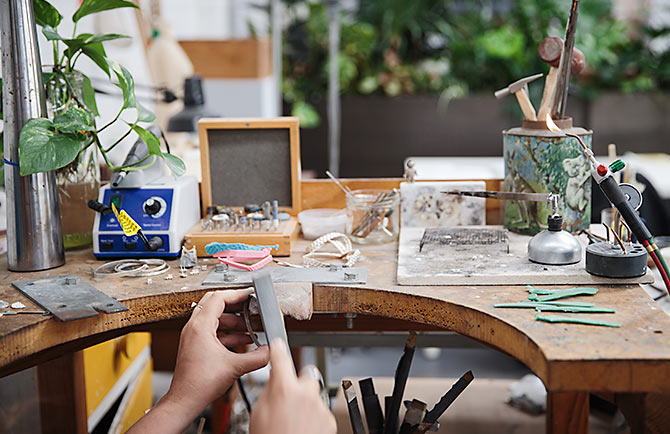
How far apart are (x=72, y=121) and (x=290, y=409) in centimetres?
72

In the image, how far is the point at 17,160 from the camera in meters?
1.28

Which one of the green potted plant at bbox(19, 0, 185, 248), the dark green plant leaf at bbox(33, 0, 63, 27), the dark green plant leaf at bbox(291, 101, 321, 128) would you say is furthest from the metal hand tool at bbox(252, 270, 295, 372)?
the dark green plant leaf at bbox(291, 101, 321, 128)

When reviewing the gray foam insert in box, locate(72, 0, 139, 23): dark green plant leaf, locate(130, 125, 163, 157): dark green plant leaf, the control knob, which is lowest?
the control knob

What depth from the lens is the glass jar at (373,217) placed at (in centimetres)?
148

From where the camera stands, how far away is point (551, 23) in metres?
5.25

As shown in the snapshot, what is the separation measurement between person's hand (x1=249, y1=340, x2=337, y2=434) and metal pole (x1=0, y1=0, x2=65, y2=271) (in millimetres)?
644

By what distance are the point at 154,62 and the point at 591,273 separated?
8.25ft

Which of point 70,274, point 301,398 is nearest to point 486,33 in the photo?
point 70,274

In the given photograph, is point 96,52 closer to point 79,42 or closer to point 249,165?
point 79,42

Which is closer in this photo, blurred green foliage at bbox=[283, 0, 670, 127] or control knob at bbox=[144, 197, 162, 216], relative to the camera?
control knob at bbox=[144, 197, 162, 216]

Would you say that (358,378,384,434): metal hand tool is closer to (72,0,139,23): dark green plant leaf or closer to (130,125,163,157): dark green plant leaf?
(130,125,163,157): dark green plant leaf

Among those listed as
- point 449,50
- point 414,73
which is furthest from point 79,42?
point 449,50

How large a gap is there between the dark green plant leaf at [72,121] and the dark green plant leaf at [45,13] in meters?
0.21

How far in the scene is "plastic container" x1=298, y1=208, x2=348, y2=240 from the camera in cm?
149
